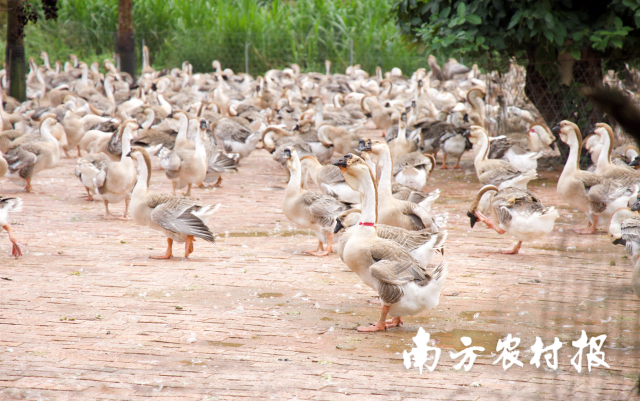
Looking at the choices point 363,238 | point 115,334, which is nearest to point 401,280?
point 363,238

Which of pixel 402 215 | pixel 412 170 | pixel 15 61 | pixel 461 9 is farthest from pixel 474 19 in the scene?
pixel 15 61

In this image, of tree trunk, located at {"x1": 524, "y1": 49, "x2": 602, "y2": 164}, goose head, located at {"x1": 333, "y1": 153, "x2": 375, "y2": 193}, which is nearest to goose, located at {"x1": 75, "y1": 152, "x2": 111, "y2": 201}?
goose head, located at {"x1": 333, "y1": 153, "x2": 375, "y2": 193}

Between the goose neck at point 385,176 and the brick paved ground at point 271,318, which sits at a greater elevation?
the goose neck at point 385,176

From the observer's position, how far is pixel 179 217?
738 cm

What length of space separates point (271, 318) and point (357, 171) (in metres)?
1.54

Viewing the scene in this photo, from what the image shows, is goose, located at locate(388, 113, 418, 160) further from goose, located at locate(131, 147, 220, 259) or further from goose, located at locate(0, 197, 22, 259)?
goose, located at locate(0, 197, 22, 259)

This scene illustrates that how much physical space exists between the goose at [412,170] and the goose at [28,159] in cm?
628

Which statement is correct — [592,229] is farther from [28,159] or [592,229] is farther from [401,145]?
[28,159]

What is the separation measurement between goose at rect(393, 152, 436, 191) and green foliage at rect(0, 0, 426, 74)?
2227 cm

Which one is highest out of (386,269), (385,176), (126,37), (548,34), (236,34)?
(548,34)

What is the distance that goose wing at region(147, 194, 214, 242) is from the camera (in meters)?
7.29

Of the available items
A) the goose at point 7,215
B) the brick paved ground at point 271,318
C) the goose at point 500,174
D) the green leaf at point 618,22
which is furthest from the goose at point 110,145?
the green leaf at point 618,22

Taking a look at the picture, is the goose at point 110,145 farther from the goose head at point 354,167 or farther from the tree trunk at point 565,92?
the tree trunk at point 565,92

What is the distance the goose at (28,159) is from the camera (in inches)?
441
